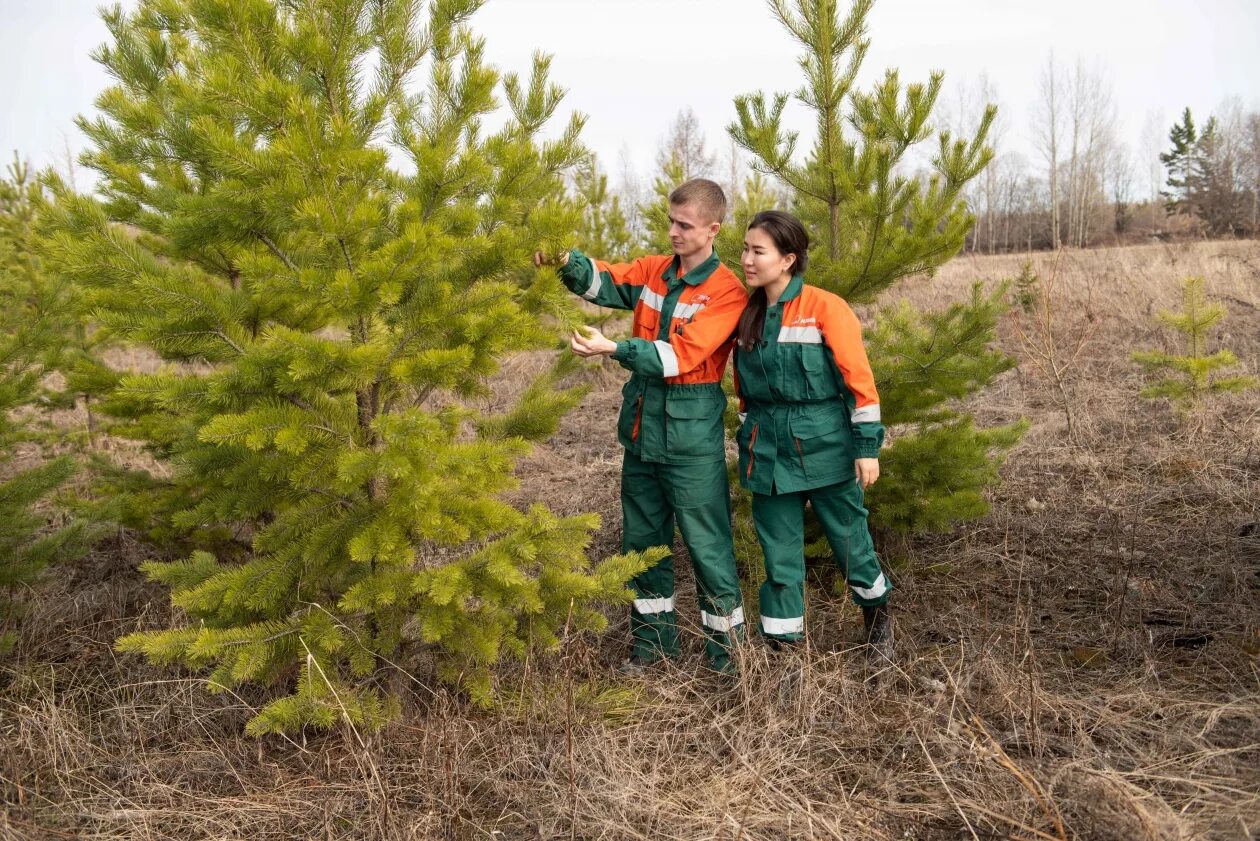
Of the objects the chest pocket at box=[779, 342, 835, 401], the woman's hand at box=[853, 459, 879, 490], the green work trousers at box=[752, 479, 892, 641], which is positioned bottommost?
the green work trousers at box=[752, 479, 892, 641]

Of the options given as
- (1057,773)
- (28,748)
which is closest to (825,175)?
(1057,773)

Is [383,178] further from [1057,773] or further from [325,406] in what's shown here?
[1057,773]

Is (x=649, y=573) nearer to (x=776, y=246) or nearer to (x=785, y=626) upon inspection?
(x=785, y=626)

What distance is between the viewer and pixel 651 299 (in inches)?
143

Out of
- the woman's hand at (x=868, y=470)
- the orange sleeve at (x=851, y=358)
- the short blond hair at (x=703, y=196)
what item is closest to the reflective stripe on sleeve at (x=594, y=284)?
the short blond hair at (x=703, y=196)

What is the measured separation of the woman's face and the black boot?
1536 millimetres

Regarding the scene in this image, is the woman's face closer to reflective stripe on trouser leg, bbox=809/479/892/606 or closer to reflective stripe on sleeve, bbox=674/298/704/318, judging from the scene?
reflective stripe on sleeve, bbox=674/298/704/318

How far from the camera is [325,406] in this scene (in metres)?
2.97

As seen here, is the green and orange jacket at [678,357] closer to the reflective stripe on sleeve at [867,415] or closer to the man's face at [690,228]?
the man's face at [690,228]

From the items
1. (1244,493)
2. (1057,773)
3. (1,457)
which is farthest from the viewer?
(1244,493)

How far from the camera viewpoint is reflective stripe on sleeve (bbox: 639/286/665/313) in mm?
3598

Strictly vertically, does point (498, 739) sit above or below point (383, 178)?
below

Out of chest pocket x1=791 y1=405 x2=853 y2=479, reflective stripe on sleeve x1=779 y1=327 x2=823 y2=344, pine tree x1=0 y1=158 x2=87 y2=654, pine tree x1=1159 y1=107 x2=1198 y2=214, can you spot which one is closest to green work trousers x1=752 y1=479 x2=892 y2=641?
chest pocket x1=791 y1=405 x2=853 y2=479

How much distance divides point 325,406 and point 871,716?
7.70 feet
